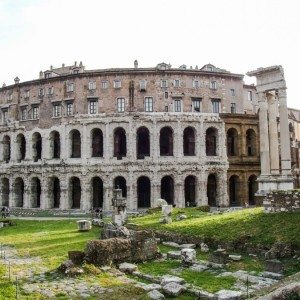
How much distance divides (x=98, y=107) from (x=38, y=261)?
26.0 meters

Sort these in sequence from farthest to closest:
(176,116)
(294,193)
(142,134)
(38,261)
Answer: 1. (142,134)
2. (176,116)
3. (294,193)
4. (38,261)

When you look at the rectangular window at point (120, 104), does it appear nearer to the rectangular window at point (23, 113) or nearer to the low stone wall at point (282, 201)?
the rectangular window at point (23, 113)

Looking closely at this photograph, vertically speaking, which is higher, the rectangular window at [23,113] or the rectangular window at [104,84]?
the rectangular window at [104,84]

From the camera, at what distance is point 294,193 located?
57.4 feet

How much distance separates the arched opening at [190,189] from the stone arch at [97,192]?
333 inches

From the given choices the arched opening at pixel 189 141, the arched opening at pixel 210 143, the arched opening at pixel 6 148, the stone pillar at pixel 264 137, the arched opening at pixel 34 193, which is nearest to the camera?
the stone pillar at pixel 264 137

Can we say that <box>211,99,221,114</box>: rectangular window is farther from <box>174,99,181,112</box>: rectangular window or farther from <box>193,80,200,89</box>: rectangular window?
<box>174,99,181,112</box>: rectangular window

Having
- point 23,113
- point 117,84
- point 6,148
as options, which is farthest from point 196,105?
point 6,148

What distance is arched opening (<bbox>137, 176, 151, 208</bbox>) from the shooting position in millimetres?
40562

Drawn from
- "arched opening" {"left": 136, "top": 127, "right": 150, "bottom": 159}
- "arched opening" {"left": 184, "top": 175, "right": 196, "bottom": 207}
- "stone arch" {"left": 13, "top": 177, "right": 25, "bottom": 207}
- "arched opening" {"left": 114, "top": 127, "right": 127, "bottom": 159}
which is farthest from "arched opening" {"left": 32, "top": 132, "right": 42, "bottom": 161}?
"arched opening" {"left": 184, "top": 175, "right": 196, "bottom": 207}

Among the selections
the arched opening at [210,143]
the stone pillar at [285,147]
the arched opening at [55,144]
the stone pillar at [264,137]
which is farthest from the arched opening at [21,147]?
the stone pillar at [285,147]

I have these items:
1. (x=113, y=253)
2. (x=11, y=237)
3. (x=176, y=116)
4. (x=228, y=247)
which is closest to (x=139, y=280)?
(x=113, y=253)

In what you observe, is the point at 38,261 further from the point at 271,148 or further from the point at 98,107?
the point at 98,107

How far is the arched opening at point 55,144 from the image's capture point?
4084 cm
